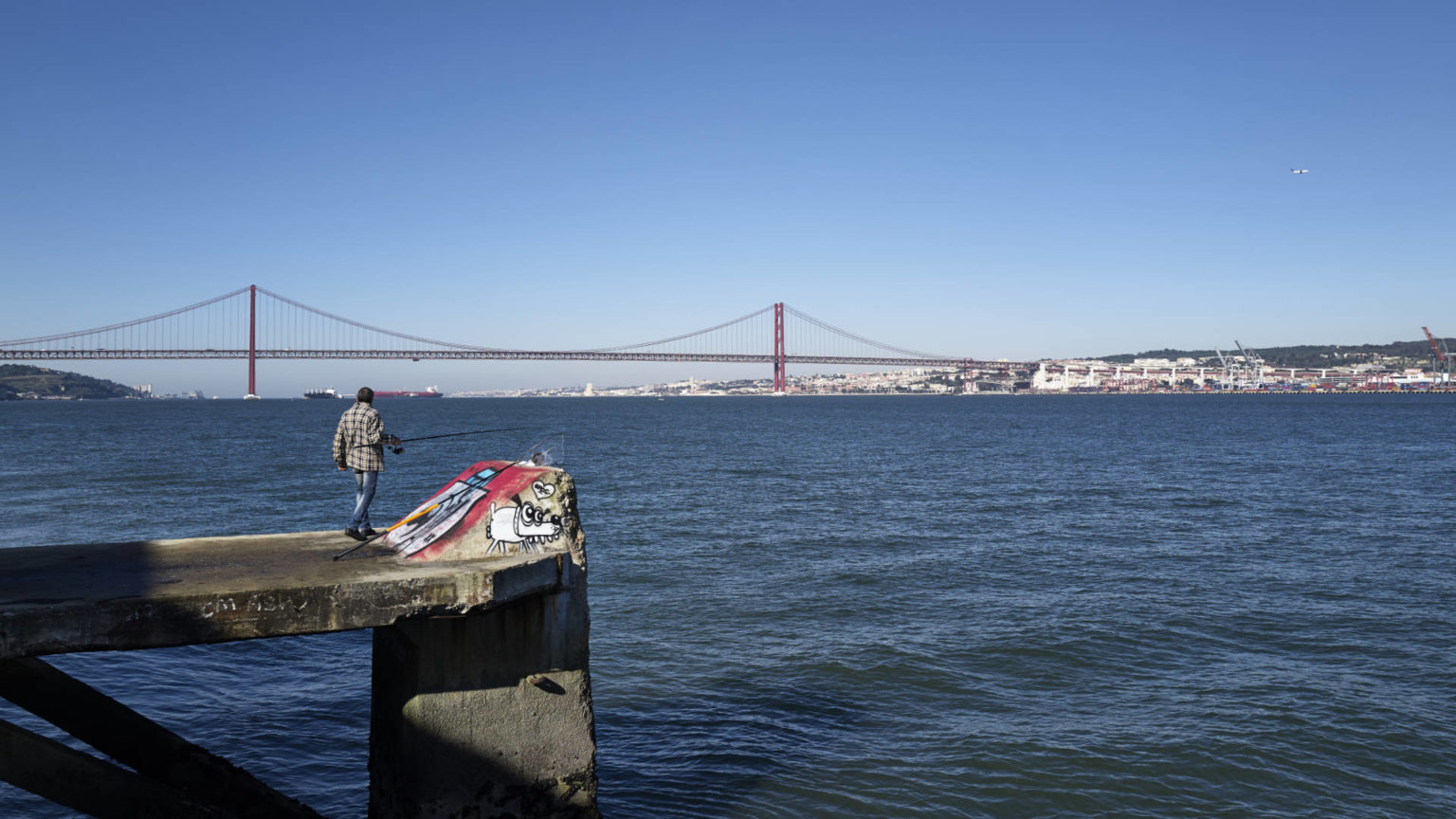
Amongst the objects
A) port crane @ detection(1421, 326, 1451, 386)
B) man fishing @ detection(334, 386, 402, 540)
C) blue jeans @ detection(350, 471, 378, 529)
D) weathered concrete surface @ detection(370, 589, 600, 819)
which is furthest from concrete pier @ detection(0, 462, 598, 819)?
port crane @ detection(1421, 326, 1451, 386)

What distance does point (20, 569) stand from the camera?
509 cm

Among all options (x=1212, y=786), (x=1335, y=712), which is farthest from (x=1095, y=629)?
(x=1212, y=786)

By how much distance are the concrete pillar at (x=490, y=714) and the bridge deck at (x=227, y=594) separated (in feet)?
0.67

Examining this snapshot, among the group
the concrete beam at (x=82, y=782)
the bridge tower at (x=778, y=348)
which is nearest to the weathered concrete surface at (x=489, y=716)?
the concrete beam at (x=82, y=782)

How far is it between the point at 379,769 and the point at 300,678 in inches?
147

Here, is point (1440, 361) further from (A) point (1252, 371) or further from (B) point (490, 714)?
(B) point (490, 714)

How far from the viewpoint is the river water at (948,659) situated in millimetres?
6305

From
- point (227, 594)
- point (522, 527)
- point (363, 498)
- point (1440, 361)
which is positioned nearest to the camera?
point (227, 594)

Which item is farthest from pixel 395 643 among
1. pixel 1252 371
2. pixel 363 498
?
pixel 1252 371

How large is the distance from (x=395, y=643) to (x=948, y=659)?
543 centimetres

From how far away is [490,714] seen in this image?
4.84m

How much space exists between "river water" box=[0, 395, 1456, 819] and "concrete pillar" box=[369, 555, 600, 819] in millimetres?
987

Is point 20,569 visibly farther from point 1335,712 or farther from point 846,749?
point 1335,712

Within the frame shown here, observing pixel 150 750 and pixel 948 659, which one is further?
pixel 948 659
